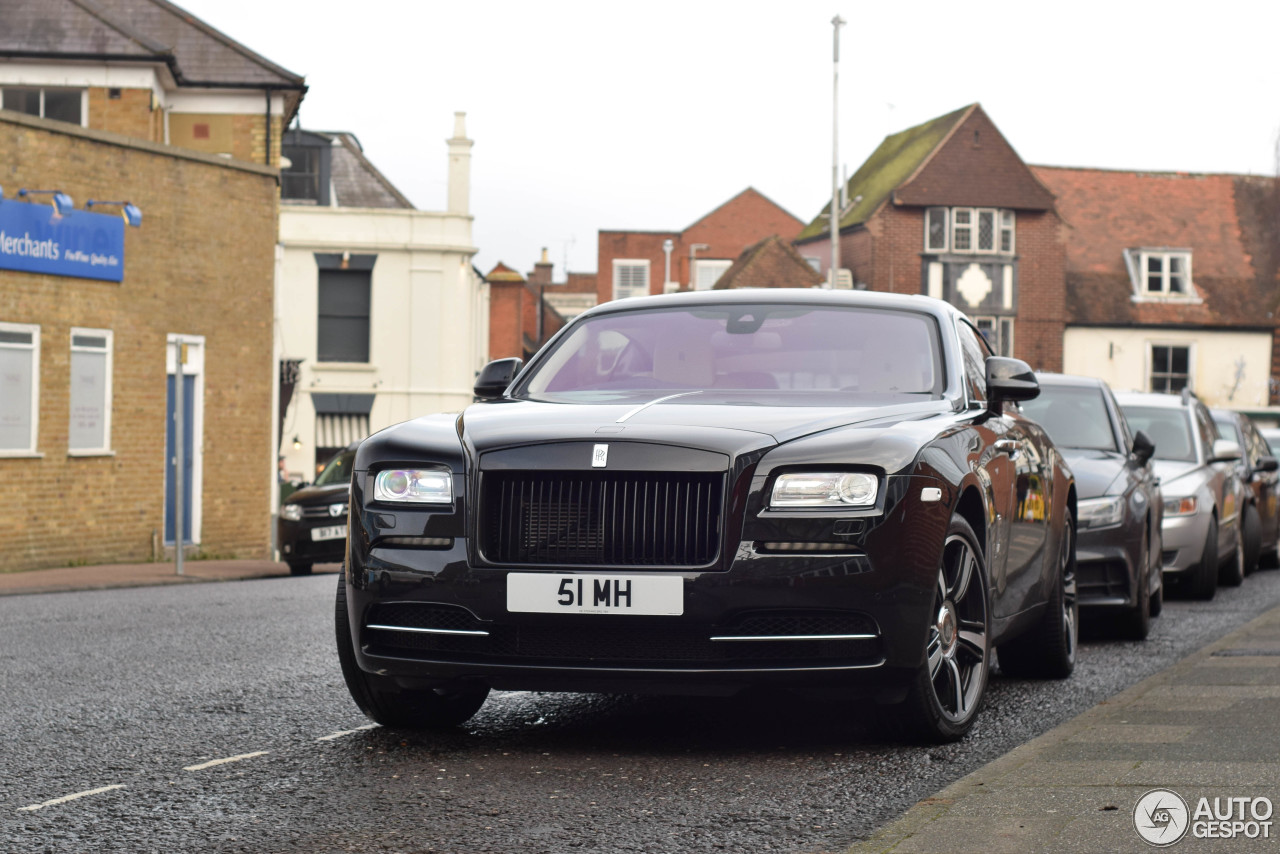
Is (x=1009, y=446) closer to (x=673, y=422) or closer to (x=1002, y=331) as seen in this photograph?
(x=673, y=422)

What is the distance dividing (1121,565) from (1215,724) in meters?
3.81

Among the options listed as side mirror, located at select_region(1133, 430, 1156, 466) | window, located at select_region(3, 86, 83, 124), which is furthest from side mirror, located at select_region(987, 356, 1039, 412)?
window, located at select_region(3, 86, 83, 124)

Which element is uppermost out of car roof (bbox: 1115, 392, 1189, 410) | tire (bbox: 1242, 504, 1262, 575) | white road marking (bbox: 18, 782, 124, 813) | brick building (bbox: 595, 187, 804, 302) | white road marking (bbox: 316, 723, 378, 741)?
brick building (bbox: 595, 187, 804, 302)

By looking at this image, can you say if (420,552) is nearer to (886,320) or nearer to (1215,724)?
(886,320)

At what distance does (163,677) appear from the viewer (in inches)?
308

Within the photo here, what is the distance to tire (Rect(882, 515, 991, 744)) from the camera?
18.1ft

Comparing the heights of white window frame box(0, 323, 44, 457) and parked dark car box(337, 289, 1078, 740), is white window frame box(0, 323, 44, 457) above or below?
above

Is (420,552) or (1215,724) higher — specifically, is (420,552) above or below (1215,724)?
above

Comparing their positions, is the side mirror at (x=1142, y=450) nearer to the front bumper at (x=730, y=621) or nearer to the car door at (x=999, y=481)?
the car door at (x=999, y=481)

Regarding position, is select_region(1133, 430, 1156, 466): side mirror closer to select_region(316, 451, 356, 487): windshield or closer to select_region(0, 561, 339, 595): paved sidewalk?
select_region(0, 561, 339, 595): paved sidewalk

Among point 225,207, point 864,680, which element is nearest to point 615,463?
point 864,680

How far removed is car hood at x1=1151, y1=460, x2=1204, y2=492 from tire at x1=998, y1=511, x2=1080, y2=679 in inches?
206

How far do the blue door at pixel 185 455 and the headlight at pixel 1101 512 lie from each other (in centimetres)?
1510

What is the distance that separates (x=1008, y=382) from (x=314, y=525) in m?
13.9
